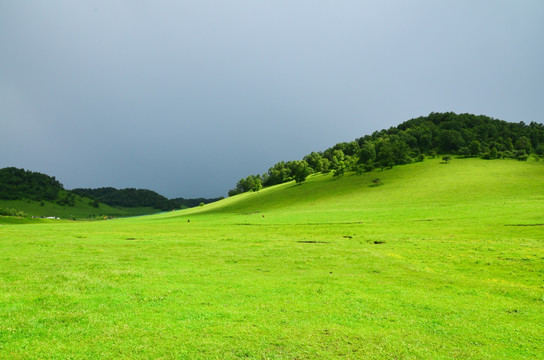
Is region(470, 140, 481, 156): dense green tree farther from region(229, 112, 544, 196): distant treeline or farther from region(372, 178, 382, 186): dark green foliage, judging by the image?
region(372, 178, 382, 186): dark green foliage

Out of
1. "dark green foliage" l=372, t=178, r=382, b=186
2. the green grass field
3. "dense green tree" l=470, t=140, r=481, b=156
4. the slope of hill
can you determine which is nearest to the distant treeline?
"dense green tree" l=470, t=140, r=481, b=156

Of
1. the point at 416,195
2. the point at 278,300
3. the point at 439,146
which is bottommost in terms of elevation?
the point at 278,300

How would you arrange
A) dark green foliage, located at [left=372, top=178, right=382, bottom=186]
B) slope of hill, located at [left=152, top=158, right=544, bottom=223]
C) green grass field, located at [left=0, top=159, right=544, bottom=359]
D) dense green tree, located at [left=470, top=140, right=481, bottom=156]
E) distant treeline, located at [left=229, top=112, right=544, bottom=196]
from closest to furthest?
green grass field, located at [left=0, top=159, right=544, bottom=359]
slope of hill, located at [left=152, top=158, right=544, bottom=223]
dark green foliage, located at [left=372, top=178, right=382, bottom=186]
distant treeline, located at [left=229, top=112, right=544, bottom=196]
dense green tree, located at [left=470, top=140, right=481, bottom=156]

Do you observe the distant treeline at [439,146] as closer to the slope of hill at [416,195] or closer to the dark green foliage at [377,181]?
the slope of hill at [416,195]

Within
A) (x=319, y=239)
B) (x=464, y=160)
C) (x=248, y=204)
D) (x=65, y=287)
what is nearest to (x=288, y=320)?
(x=65, y=287)

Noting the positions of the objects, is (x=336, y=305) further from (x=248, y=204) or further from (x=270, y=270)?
(x=248, y=204)

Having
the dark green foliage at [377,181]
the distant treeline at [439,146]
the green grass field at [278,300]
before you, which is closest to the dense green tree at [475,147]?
the distant treeline at [439,146]

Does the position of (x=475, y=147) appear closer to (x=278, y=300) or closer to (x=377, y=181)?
(x=377, y=181)

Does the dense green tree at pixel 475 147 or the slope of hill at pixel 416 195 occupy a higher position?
the dense green tree at pixel 475 147

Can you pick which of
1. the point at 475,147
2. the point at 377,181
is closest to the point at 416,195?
the point at 377,181

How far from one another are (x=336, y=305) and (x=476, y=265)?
15990 mm

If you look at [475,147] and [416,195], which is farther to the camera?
[475,147]

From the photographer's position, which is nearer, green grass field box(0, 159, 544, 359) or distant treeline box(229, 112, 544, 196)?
green grass field box(0, 159, 544, 359)

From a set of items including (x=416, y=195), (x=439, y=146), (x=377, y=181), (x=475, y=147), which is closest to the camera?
(x=416, y=195)
